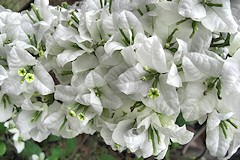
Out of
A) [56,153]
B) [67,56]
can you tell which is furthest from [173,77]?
[56,153]

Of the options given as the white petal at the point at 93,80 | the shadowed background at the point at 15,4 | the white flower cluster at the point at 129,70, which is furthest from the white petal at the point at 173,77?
the shadowed background at the point at 15,4

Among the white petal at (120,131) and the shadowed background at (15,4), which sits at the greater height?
the white petal at (120,131)

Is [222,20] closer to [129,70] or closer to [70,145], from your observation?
[129,70]

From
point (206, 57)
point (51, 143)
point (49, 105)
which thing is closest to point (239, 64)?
point (206, 57)

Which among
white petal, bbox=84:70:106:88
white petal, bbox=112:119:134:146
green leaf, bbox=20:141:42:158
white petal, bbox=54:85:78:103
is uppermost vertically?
white petal, bbox=84:70:106:88

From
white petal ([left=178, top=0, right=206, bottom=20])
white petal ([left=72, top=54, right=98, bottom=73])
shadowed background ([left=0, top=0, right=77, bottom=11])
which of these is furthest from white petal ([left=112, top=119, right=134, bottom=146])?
shadowed background ([left=0, top=0, right=77, bottom=11])

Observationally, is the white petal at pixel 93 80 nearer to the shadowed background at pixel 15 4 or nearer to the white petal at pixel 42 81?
the white petal at pixel 42 81

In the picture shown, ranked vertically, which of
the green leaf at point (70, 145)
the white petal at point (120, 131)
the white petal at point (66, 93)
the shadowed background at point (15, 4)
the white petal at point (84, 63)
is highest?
the white petal at point (84, 63)

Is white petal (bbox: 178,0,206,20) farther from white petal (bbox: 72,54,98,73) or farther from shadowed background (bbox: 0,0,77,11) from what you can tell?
shadowed background (bbox: 0,0,77,11)
